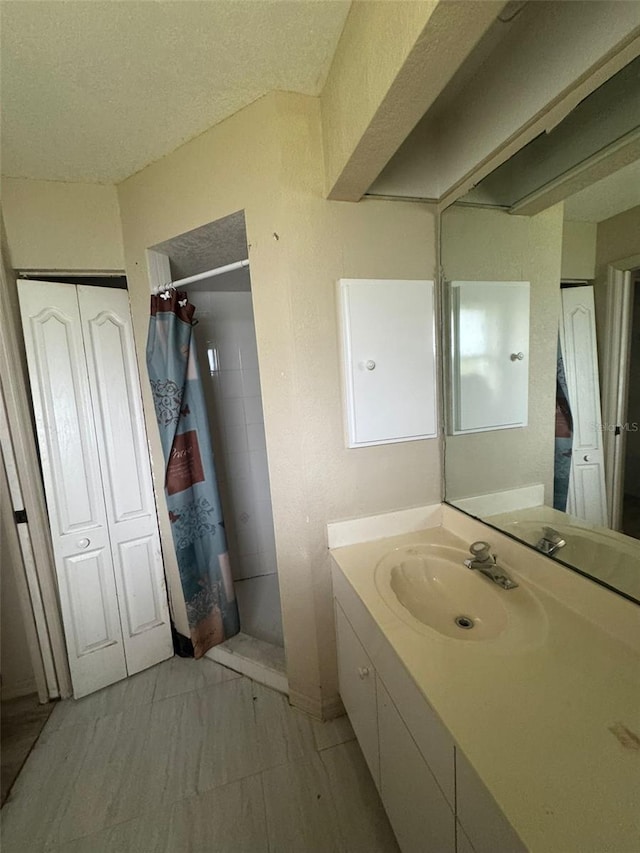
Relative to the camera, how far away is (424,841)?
77cm

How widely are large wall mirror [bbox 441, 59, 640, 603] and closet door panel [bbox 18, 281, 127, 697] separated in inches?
66.5

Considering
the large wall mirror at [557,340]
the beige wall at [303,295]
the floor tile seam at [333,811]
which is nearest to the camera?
the large wall mirror at [557,340]

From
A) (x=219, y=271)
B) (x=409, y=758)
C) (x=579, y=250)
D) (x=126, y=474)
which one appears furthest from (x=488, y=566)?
(x=126, y=474)

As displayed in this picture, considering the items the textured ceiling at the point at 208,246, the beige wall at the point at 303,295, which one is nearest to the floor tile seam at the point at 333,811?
the beige wall at the point at 303,295

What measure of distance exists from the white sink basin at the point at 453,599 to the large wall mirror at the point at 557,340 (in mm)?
181

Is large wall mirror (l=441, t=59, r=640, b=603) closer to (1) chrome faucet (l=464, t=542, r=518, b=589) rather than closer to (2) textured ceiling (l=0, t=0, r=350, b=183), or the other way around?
(1) chrome faucet (l=464, t=542, r=518, b=589)

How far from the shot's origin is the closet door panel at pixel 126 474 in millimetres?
1633

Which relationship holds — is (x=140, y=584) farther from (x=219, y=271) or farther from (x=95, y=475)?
(x=219, y=271)

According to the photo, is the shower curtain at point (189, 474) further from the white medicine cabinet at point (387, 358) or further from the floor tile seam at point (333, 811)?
the white medicine cabinet at point (387, 358)

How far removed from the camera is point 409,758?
80 centimetres

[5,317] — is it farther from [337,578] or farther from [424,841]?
[424,841]

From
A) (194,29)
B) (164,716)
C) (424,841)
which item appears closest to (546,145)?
(194,29)

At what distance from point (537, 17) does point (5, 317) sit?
6.72 ft

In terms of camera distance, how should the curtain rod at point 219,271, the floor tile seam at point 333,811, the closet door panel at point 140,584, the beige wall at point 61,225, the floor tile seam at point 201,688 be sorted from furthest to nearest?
the closet door panel at point 140,584 → the floor tile seam at point 201,688 → the beige wall at point 61,225 → the curtain rod at point 219,271 → the floor tile seam at point 333,811
